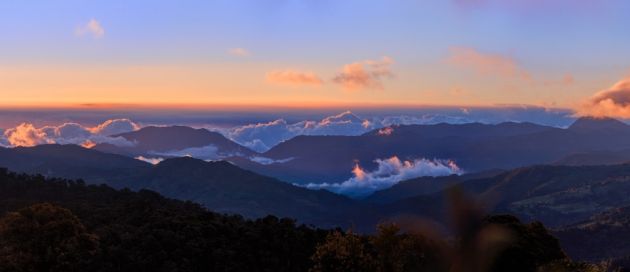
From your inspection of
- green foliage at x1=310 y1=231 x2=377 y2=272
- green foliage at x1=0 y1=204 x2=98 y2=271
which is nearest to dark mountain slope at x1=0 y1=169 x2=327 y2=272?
green foliage at x1=0 y1=204 x2=98 y2=271

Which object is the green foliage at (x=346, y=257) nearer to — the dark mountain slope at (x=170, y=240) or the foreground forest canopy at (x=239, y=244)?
the foreground forest canopy at (x=239, y=244)

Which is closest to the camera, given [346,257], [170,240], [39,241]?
[346,257]

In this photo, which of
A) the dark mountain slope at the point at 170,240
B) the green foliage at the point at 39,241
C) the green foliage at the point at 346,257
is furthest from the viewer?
the dark mountain slope at the point at 170,240

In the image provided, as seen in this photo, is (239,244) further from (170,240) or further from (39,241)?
(39,241)

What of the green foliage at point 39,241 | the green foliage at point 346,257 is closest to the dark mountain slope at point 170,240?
the green foliage at point 39,241

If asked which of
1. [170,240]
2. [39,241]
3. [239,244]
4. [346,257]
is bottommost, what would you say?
[239,244]

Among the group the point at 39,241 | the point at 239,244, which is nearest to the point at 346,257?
the point at 39,241

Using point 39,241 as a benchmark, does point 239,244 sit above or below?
below

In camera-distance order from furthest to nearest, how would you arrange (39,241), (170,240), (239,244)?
1. (239,244)
2. (170,240)
3. (39,241)

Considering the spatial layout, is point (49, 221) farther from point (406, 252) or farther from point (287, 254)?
point (287, 254)

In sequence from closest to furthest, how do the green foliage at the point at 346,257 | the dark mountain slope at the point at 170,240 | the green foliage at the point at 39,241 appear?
the green foliage at the point at 39,241 < the green foliage at the point at 346,257 < the dark mountain slope at the point at 170,240
